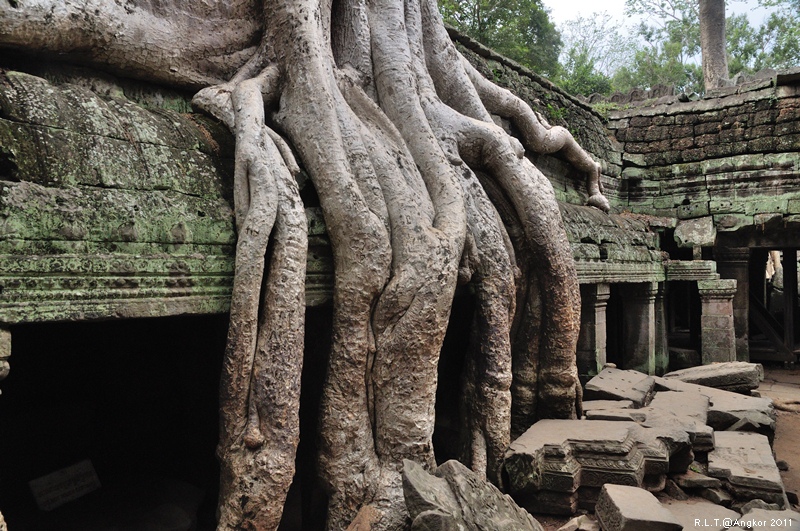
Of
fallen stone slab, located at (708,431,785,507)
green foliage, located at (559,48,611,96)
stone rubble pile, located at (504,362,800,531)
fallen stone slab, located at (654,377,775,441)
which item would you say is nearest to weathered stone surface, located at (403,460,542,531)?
stone rubble pile, located at (504,362,800,531)

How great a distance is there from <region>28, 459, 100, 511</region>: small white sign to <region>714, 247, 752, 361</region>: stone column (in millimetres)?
7806

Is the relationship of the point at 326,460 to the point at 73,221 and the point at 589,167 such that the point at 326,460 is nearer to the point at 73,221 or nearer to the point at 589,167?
the point at 73,221

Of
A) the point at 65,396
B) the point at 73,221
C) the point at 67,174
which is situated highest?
the point at 67,174

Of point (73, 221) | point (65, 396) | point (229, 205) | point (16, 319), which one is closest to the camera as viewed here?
point (16, 319)

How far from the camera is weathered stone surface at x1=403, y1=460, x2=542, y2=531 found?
2.44 meters

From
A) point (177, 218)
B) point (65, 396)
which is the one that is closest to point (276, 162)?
point (177, 218)

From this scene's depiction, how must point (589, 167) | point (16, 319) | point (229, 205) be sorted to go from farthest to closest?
point (589, 167) → point (229, 205) → point (16, 319)

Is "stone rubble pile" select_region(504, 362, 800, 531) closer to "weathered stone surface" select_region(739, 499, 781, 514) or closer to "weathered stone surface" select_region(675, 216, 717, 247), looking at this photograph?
"weathered stone surface" select_region(739, 499, 781, 514)

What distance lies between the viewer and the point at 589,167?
634cm

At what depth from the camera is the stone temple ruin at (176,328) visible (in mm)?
2246

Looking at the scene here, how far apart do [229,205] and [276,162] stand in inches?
11.0

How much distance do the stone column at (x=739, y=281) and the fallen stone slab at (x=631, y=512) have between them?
6149 millimetres

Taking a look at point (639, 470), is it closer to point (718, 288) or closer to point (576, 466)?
point (576, 466)

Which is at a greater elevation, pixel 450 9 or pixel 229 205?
pixel 450 9
